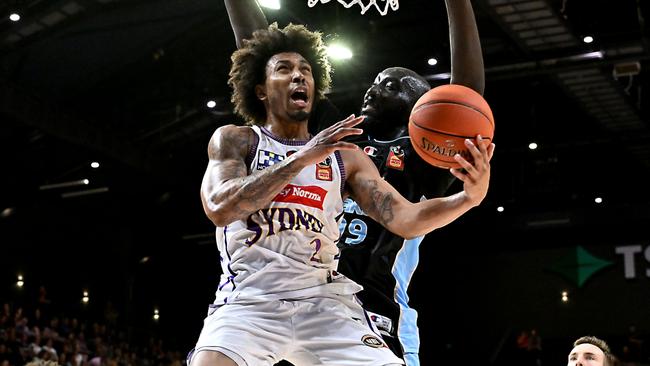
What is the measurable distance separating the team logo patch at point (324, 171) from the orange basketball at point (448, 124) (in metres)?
0.40

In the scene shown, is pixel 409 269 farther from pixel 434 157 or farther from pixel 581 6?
pixel 581 6

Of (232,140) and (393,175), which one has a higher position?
(393,175)

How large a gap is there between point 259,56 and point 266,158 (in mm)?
656

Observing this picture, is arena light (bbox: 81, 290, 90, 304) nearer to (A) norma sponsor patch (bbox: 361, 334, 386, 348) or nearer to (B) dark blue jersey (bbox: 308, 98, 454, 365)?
(B) dark blue jersey (bbox: 308, 98, 454, 365)

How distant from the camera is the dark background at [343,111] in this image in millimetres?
17000

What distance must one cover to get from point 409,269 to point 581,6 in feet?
38.7

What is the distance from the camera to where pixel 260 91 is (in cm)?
436

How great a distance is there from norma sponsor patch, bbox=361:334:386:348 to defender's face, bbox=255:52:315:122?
1031mm

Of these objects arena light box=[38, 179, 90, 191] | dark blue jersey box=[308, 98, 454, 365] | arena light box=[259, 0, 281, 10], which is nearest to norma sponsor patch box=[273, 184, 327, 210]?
dark blue jersey box=[308, 98, 454, 365]

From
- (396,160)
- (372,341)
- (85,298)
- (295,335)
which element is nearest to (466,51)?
(396,160)

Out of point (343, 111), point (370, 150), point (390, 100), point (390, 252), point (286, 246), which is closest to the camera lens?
point (286, 246)

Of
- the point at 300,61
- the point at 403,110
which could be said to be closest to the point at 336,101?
the point at 403,110

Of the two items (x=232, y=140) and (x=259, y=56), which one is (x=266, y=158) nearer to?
(x=232, y=140)

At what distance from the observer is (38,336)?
17531 millimetres
